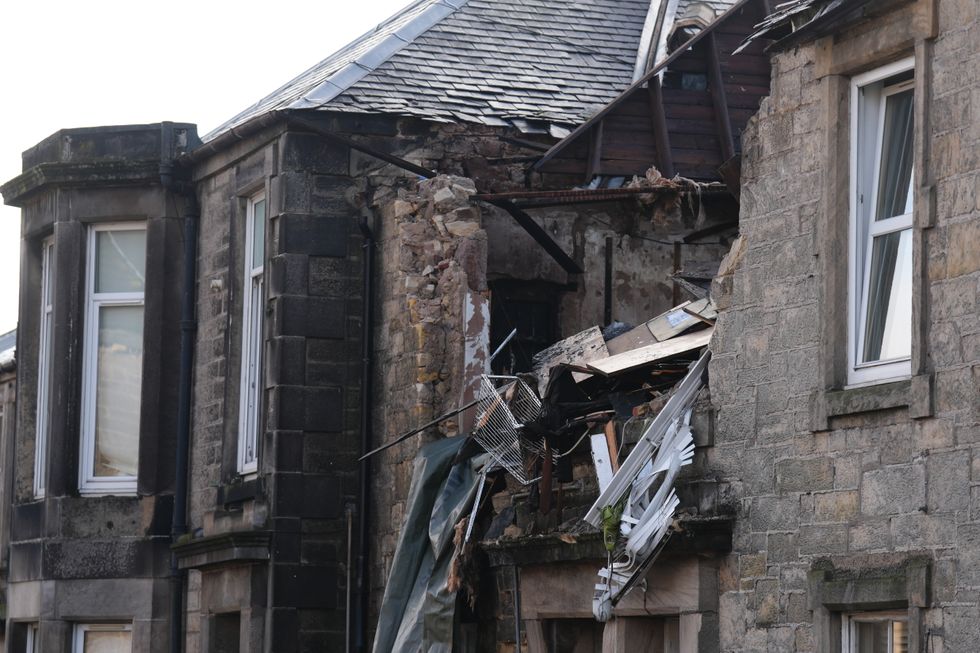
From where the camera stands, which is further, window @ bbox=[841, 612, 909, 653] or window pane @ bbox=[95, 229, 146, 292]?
window pane @ bbox=[95, 229, 146, 292]

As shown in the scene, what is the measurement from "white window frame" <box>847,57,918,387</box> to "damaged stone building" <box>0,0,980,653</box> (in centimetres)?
2

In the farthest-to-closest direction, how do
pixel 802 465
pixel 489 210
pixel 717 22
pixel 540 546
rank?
pixel 717 22 → pixel 489 210 → pixel 540 546 → pixel 802 465

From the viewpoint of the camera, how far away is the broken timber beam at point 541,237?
1488cm

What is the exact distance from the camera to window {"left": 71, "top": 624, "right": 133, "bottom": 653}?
17.4 metres

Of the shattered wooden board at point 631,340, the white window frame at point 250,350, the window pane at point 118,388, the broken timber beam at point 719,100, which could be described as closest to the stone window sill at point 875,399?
the shattered wooden board at point 631,340

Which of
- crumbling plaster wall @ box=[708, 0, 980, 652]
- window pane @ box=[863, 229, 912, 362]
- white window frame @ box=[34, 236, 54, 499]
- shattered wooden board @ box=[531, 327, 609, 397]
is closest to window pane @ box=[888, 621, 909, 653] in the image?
crumbling plaster wall @ box=[708, 0, 980, 652]

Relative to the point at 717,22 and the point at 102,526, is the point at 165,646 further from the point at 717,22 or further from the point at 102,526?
the point at 717,22

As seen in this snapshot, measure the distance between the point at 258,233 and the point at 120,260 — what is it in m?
2.07

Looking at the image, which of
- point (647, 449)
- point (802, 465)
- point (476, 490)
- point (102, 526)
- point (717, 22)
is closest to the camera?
point (802, 465)

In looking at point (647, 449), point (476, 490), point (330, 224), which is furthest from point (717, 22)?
point (647, 449)

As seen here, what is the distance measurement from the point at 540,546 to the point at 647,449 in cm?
138

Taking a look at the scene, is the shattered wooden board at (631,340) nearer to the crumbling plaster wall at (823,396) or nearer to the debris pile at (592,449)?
the debris pile at (592,449)

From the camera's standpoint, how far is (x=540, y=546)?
39.4 ft

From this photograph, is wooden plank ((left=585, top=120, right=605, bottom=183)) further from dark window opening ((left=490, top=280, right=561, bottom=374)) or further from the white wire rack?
the white wire rack
